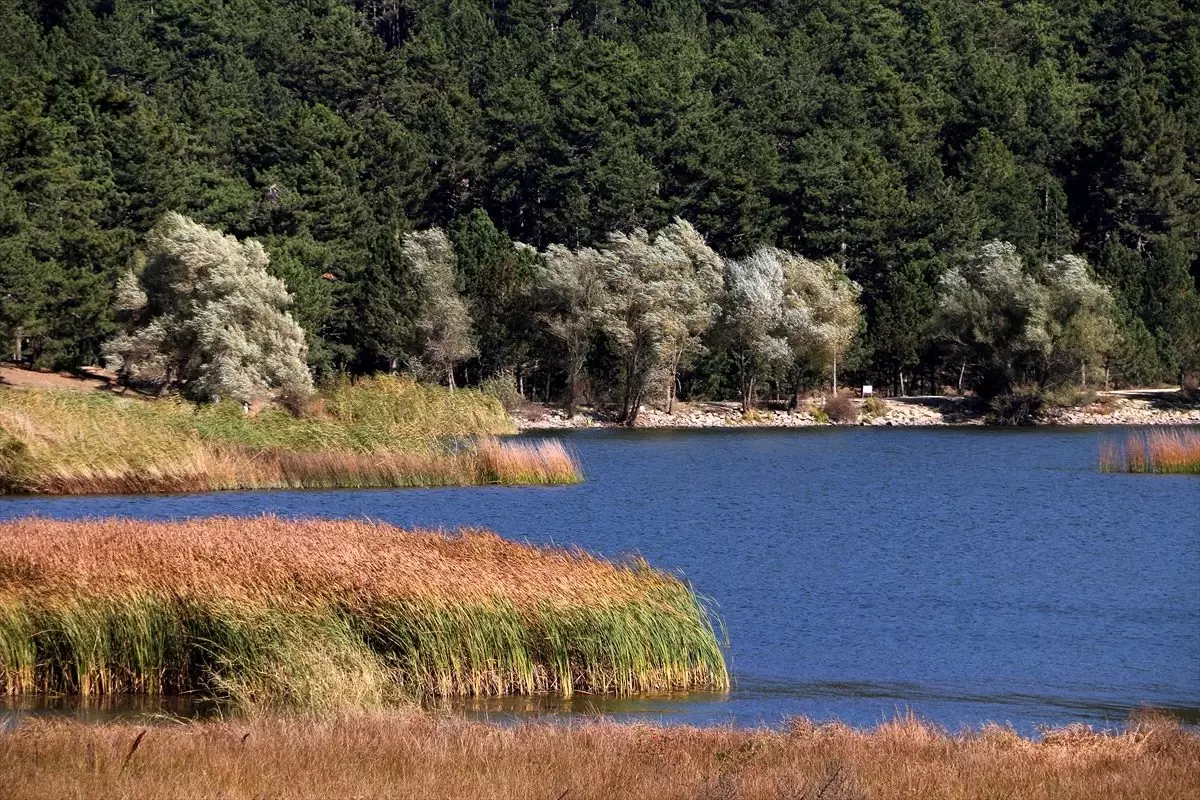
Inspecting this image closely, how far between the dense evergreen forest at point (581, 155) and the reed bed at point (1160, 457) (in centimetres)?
2973

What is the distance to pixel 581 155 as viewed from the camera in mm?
96812

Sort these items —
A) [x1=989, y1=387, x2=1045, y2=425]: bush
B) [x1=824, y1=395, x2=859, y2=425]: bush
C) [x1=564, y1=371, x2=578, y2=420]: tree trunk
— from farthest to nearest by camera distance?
[x1=824, y1=395, x2=859, y2=425]: bush
[x1=989, y1=387, x2=1045, y2=425]: bush
[x1=564, y1=371, x2=578, y2=420]: tree trunk

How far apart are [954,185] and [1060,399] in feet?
71.1

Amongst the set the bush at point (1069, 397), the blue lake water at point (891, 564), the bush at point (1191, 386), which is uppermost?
the bush at point (1191, 386)

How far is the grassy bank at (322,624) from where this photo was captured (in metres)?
17.6

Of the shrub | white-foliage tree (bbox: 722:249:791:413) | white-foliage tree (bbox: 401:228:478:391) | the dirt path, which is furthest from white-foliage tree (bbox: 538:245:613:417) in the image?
the dirt path

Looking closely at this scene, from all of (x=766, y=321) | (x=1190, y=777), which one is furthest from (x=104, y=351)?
(x=1190, y=777)

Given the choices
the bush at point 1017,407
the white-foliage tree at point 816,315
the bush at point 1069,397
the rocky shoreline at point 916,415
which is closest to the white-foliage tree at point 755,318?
the white-foliage tree at point 816,315

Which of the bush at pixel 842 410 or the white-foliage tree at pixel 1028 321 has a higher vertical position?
the white-foliage tree at pixel 1028 321

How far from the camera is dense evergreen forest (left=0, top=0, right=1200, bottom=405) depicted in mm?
74438

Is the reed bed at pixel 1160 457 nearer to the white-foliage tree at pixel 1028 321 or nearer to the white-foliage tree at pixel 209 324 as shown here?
the white-foliage tree at pixel 1028 321

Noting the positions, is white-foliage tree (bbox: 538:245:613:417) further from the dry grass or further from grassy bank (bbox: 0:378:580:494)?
the dry grass

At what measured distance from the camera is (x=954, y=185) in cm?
9725

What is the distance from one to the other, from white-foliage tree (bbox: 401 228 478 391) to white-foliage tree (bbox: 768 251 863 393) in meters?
15.5
